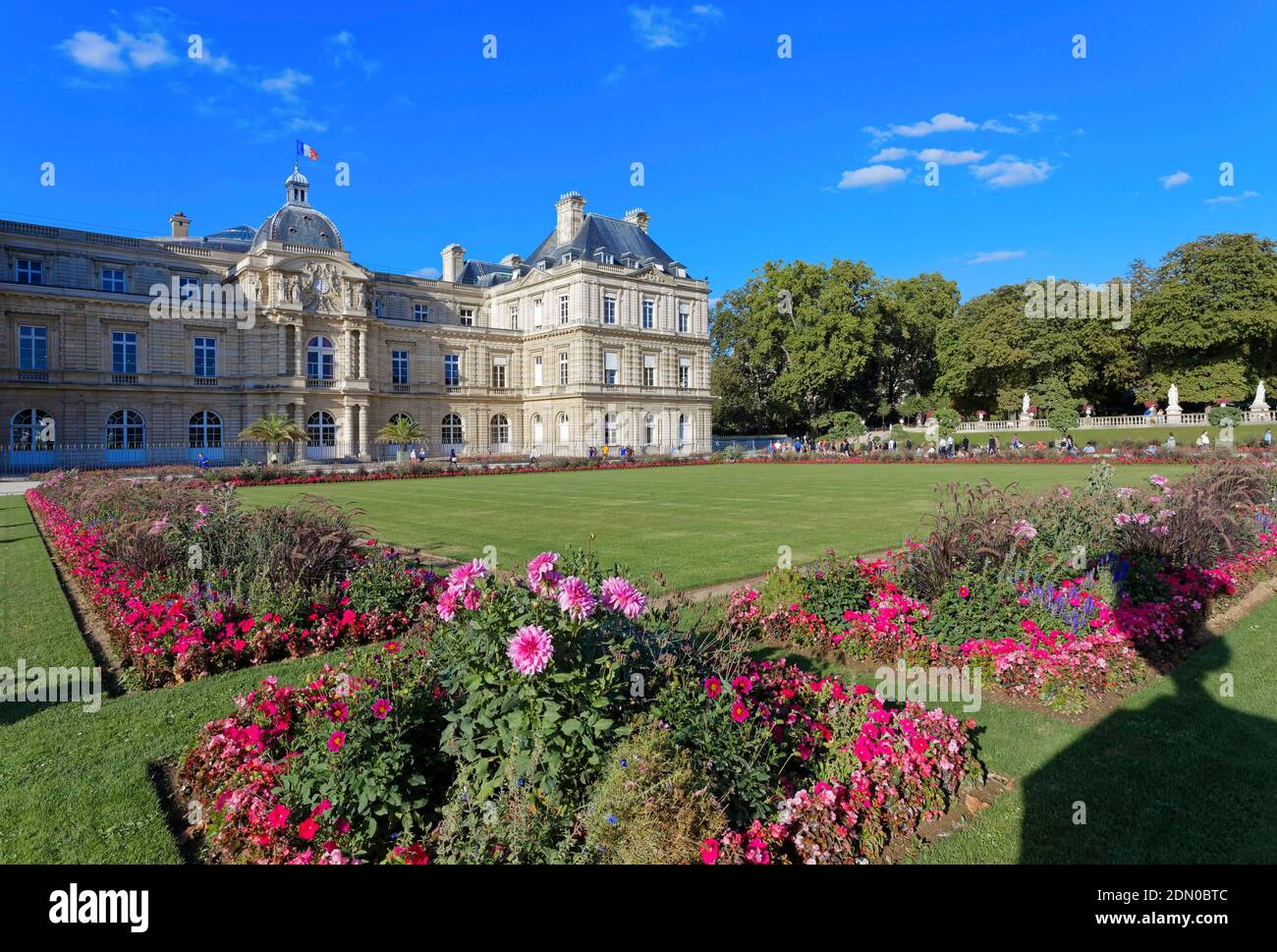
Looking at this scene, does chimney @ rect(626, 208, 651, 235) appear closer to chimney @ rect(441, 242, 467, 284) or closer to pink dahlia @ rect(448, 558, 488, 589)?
chimney @ rect(441, 242, 467, 284)

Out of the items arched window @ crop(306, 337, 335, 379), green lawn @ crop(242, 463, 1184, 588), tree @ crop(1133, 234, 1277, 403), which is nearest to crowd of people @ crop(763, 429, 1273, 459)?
tree @ crop(1133, 234, 1277, 403)

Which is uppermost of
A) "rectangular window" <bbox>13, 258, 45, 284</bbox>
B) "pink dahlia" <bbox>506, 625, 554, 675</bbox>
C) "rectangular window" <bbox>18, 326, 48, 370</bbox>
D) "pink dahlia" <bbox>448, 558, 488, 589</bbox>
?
"rectangular window" <bbox>13, 258, 45, 284</bbox>

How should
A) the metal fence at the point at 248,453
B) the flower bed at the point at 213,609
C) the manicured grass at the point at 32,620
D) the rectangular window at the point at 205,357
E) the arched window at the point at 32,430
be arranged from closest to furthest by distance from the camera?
the flower bed at the point at 213,609 → the manicured grass at the point at 32,620 → the metal fence at the point at 248,453 → the arched window at the point at 32,430 → the rectangular window at the point at 205,357

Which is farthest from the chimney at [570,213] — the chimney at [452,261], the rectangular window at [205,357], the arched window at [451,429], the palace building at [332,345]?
the rectangular window at [205,357]

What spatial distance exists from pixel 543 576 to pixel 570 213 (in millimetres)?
53351

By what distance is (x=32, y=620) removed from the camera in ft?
23.7

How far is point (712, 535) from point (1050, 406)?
4408 centimetres

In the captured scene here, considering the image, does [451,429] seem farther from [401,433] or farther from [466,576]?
[466,576]

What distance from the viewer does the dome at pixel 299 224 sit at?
44562 millimetres

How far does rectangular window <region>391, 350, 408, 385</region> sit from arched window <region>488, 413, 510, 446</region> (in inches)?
268

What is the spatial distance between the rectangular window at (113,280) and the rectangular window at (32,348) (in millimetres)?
5478

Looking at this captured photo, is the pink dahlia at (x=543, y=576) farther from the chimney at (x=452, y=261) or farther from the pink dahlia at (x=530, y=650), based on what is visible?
the chimney at (x=452, y=261)

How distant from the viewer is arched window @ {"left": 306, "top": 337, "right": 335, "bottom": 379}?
143 feet
